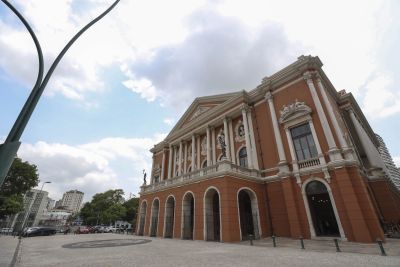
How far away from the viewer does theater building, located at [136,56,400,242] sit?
48.5ft

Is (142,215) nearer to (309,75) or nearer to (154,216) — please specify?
(154,216)

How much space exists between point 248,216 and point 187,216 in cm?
553

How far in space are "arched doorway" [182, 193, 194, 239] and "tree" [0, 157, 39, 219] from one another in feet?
89.4

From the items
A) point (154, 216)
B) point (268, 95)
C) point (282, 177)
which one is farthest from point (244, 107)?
point (154, 216)

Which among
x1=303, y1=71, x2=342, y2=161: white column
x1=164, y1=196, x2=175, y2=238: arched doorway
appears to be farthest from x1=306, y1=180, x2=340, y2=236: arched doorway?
x1=164, y1=196, x2=175, y2=238: arched doorway

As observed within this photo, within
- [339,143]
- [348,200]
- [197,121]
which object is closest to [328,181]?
[348,200]

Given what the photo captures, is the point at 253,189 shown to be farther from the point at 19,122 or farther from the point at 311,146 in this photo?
the point at 19,122

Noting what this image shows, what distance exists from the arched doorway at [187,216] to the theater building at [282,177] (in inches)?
3.5

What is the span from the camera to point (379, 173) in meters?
20.3

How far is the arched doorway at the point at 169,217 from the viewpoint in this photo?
68.5 feet

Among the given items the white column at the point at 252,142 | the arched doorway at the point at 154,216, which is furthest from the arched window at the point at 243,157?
the arched doorway at the point at 154,216

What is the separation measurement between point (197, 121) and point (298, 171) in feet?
46.4

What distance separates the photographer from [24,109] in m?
3.69

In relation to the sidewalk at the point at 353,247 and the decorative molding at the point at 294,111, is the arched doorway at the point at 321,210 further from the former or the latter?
the decorative molding at the point at 294,111
